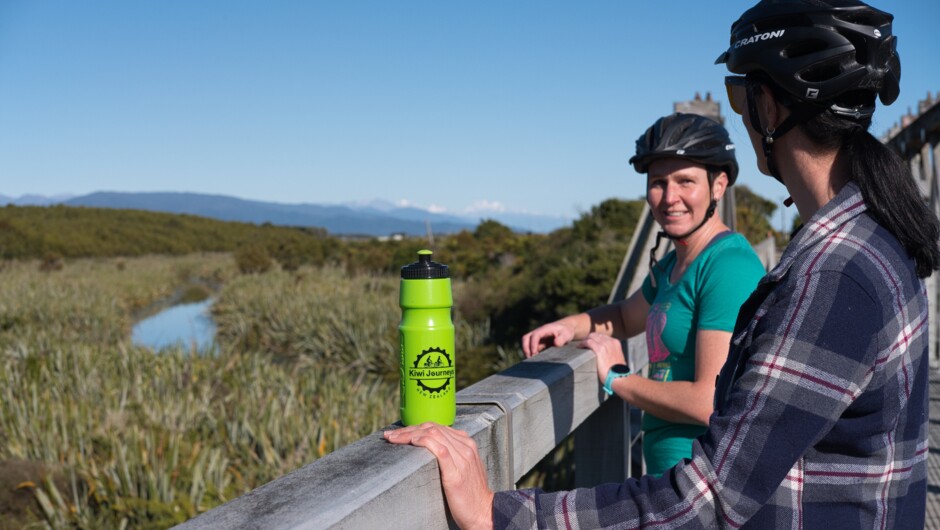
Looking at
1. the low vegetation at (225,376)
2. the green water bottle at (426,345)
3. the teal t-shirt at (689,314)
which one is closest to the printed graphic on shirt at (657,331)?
the teal t-shirt at (689,314)

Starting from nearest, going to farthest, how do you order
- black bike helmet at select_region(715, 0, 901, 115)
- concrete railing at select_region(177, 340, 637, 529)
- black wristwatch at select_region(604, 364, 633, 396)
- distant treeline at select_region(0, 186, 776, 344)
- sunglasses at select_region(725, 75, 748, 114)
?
concrete railing at select_region(177, 340, 637, 529) → black bike helmet at select_region(715, 0, 901, 115) → sunglasses at select_region(725, 75, 748, 114) → black wristwatch at select_region(604, 364, 633, 396) → distant treeline at select_region(0, 186, 776, 344)

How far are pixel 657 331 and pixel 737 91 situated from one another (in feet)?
3.05

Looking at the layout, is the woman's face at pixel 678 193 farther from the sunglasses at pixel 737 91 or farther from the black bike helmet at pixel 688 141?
the sunglasses at pixel 737 91

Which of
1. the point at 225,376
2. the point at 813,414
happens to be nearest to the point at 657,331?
the point at 813,414

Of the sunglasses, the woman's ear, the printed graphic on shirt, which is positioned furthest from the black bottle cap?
the woman's ear

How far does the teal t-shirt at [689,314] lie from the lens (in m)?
2.10

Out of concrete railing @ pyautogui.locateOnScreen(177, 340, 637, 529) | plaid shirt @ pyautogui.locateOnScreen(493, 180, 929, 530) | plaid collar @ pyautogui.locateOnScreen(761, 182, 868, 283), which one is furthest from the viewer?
plaid collar @ pyautogui.locateOnScreen(761, 182, 868, 283)

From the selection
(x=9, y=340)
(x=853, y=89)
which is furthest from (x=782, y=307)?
(x=9, y=340)

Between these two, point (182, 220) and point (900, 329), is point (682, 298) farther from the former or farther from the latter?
point (182, 220)

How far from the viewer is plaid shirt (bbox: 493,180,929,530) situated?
3.87ft

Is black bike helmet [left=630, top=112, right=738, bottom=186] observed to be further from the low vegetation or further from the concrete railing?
the low vegetation

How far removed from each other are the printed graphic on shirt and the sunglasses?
84 centimetres

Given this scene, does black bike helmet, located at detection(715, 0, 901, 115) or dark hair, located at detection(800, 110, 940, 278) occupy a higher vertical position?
black bike helmet, located at detection(715, 0, 901, 115)

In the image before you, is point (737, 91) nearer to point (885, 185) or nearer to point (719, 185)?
point (885, 185)
